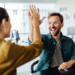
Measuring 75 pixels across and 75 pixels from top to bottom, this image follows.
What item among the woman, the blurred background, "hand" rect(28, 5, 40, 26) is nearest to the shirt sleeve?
the woman

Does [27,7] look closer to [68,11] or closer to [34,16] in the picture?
[68,11]

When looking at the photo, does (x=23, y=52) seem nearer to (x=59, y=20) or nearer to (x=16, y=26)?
(x=59, y=20)

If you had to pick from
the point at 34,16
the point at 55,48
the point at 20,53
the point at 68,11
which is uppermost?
the point at 68,11

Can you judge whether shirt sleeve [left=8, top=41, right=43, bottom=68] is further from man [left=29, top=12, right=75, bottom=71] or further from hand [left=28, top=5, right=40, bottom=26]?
man [left=29, top=12, right=75, bottom=71]

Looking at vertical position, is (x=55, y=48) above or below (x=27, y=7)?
below

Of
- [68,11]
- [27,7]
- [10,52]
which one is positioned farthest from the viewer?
[27,7]

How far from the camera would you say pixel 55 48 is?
161 cm

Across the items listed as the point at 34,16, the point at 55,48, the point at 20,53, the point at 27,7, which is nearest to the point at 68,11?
the point at 27,7

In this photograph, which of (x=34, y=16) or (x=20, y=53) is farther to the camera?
(x=34, y=16)

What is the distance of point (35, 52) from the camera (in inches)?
34.6

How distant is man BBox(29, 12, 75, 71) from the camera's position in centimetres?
155

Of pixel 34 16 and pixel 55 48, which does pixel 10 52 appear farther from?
pixel 55 48

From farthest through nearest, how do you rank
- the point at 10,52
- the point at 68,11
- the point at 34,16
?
1. the point at 68,11
2. the point at 34,16
3. the point at 10,52

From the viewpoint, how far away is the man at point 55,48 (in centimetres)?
155
